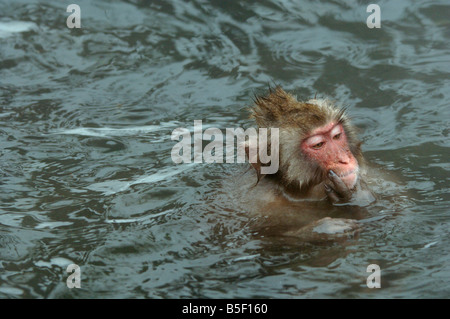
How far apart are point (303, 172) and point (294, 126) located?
0.38 meters

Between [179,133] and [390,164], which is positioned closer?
[390,164]

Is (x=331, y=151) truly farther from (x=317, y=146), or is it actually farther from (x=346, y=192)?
(x=346, y=192)

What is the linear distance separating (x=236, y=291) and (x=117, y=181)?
7.62 ft

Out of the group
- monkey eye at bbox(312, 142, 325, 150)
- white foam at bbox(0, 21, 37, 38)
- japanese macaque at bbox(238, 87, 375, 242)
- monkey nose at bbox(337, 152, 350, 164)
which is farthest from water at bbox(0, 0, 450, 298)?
monkey eye at bbox(312, 142, 325, 150)

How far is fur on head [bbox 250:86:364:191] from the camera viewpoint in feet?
19.7

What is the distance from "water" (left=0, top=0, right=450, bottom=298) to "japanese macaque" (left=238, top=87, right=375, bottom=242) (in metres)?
0.21

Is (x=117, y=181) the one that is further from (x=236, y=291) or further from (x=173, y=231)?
(x=236, y=291)

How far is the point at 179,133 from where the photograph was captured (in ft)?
26.2

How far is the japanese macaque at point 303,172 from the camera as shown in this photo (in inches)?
233

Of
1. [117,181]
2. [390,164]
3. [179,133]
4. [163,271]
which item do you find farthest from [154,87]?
Answer: [163,271]

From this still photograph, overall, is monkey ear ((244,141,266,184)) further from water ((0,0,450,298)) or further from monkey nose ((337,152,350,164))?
monkey nose ((337,152,350,164))
